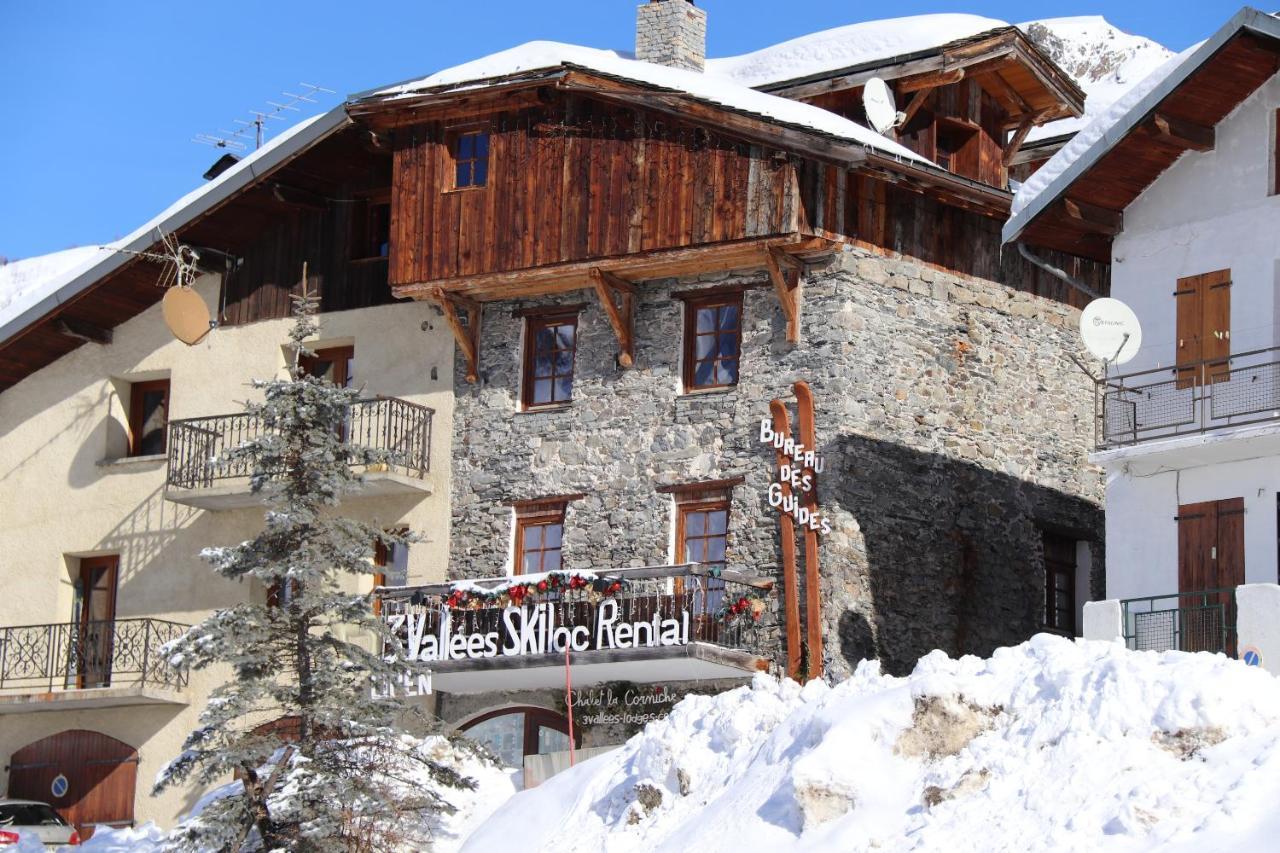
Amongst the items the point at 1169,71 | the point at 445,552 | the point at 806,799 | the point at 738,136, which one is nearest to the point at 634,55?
the point at 738,136

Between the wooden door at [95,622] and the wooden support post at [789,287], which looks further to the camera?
the wooden door at [95,622]

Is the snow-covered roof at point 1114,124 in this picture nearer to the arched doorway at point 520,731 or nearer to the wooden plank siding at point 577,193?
the wooden plank siding at point 577,193

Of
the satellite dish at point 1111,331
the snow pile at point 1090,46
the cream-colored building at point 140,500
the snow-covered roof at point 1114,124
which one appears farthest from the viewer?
the snow pile at point 1090,46

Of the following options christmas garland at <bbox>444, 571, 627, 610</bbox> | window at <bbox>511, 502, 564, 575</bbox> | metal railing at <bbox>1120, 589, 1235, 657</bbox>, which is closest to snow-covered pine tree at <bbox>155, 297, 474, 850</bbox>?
christmas garland at <bbox>444, 571, 627, 610</bbox>

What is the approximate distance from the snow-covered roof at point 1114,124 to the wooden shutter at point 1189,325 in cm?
184

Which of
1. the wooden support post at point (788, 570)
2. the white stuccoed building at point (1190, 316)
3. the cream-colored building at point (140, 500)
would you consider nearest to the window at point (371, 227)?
the cream-colored building at point (140, 500)

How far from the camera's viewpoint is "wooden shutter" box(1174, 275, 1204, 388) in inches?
1085

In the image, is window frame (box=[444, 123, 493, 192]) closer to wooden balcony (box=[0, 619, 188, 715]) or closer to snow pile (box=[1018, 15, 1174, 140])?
wooden balcony (box=[0, 619, 188, 715])

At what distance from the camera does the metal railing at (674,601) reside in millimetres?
30406

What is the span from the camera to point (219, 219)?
119ft

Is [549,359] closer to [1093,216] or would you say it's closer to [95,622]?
[95,622]

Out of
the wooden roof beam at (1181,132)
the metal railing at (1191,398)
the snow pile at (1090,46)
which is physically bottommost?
the metal railing at (1191,398)

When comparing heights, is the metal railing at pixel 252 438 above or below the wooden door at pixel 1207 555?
above

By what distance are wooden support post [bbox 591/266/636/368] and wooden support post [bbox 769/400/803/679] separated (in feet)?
8.83
